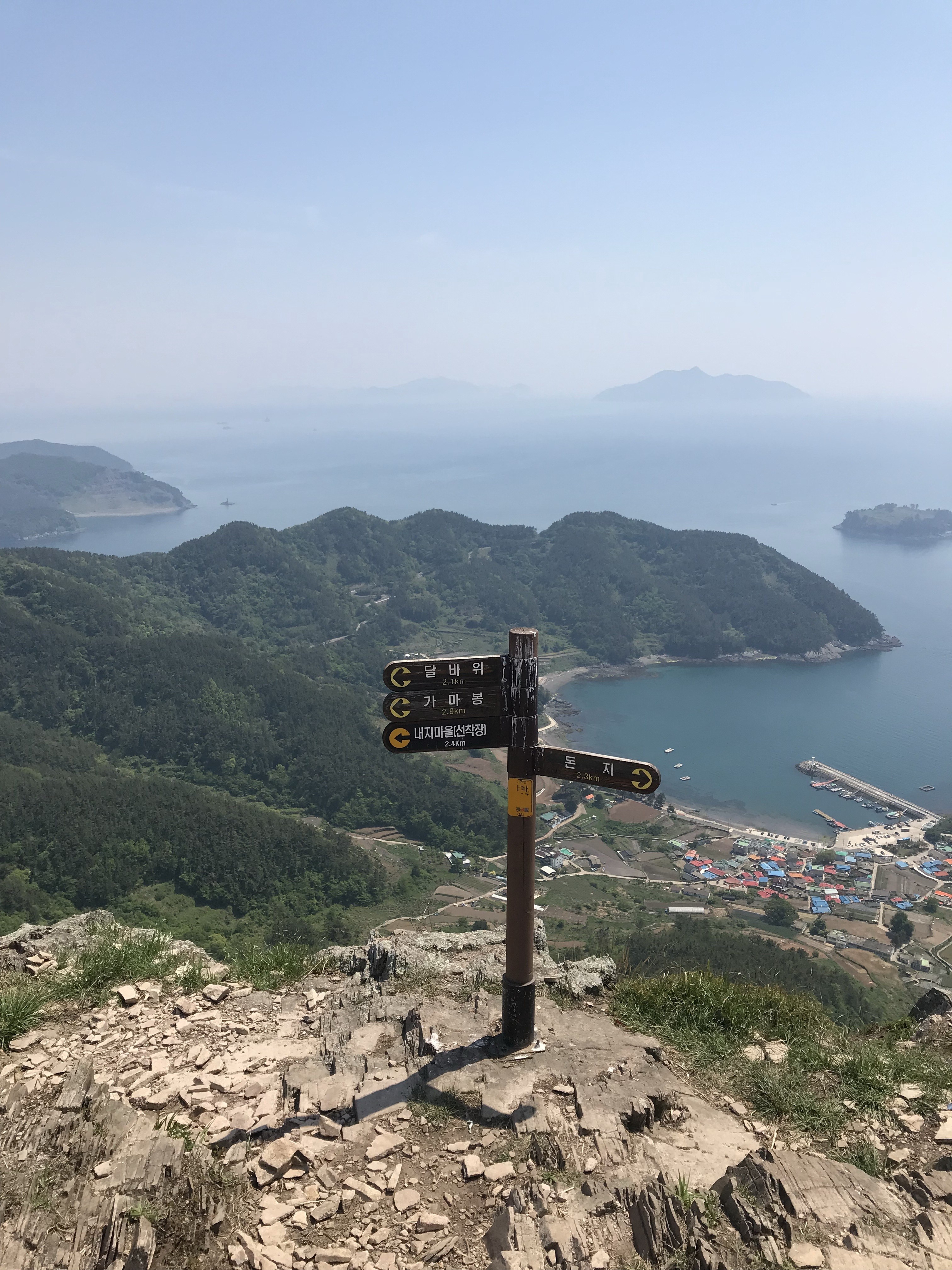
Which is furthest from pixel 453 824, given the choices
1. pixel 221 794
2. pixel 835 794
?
pixel 835 794

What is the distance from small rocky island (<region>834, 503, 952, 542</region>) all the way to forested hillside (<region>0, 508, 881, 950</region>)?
67911 millimetres

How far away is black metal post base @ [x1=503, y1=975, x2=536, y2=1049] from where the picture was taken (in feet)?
20.5

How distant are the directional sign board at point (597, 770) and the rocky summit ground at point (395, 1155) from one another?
2.24 meters

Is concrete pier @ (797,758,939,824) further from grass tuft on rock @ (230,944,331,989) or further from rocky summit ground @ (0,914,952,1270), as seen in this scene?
rocky summit ground @ (0,914,952,1270)

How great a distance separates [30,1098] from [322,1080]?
2011 millimetres

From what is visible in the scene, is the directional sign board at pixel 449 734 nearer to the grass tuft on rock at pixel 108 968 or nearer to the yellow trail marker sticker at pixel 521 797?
the yellow trail marker sticker at pixel 521 797

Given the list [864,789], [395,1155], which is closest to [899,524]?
[864,789]

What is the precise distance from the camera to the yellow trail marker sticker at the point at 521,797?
6023mm

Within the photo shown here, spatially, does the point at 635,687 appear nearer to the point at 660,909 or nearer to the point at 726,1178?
the point at 660,909

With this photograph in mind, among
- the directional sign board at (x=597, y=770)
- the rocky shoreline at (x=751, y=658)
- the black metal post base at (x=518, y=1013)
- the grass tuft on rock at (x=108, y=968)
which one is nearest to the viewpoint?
the directional sign board at (x=597, y=770)

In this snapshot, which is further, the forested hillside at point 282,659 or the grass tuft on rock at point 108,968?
the forested hillside at point 282,659

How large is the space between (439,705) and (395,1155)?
9.99 ft

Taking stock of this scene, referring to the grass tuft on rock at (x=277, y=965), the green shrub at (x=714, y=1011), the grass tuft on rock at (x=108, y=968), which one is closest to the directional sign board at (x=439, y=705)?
the green shrub at (x=714, y=1011)

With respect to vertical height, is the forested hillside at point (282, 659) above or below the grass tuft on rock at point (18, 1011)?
below
